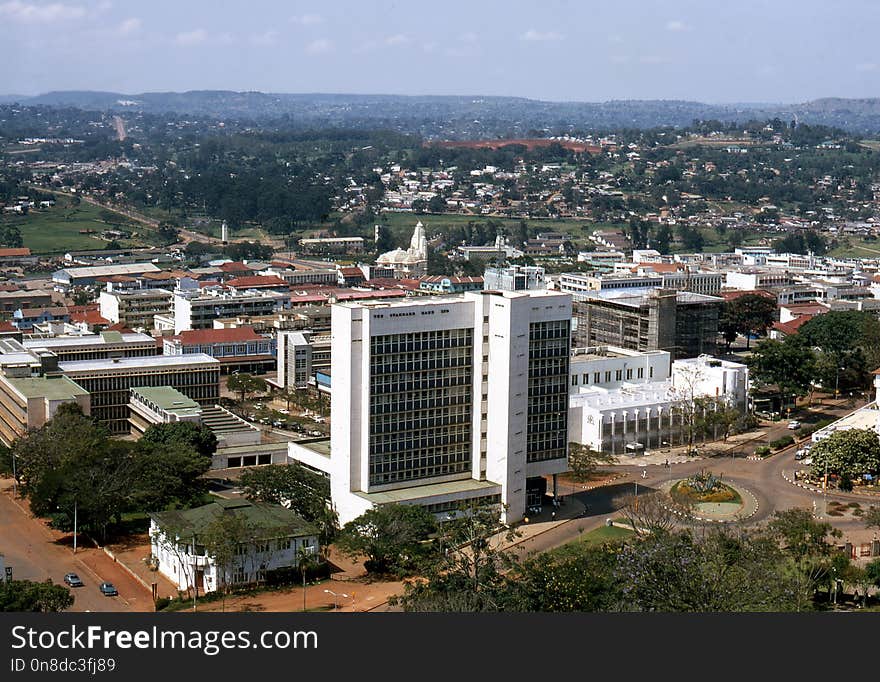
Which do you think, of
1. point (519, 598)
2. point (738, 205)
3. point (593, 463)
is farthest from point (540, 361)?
point (738, 205)

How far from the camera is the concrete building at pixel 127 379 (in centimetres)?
2156

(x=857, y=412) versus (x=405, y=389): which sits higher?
(x=405, y=389)

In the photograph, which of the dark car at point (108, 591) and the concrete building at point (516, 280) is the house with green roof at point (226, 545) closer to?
the dark car at point (108, 591)

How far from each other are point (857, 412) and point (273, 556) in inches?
444

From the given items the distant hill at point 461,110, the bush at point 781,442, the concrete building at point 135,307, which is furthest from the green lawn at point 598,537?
the distant hill at point 461,110

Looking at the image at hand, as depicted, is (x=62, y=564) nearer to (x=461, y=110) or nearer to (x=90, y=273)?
(x=90, y=273)

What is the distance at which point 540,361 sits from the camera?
16.9 metres

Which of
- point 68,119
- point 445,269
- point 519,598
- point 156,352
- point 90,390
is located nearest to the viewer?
point 519,598

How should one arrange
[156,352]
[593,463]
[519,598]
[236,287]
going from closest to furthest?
[519,598]
[593,463]
[156,352]
[236,287]

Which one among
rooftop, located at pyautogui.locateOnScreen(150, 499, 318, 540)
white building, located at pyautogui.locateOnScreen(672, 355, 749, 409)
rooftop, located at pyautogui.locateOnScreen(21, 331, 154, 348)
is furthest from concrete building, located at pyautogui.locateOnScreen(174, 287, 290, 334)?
rooftop, located at pyautogui.locateOnScreen(150, 499, 318, 540)

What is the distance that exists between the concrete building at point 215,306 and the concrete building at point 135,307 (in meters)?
1.37

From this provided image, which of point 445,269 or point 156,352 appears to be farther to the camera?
point 445,269

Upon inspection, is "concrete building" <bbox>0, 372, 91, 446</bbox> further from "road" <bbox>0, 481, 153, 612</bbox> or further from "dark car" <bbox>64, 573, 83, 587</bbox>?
"dark car" <bbox>64, 573, 83, 587</bbox>

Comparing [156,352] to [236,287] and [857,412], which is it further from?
[857,412]
